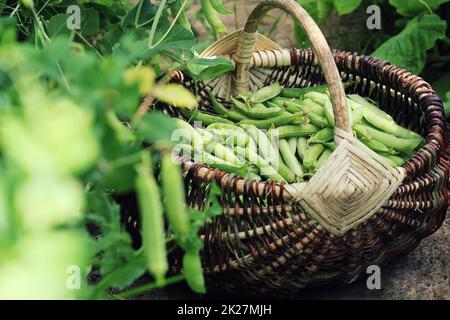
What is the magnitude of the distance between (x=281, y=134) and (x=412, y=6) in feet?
3.24

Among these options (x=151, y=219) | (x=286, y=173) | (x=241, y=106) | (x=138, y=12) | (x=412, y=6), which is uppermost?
(x=412, y=6)

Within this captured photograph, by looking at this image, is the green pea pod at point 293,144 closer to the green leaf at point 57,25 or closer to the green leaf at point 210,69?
the green leaf at point 210,69

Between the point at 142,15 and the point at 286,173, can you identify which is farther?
the point at 142,15

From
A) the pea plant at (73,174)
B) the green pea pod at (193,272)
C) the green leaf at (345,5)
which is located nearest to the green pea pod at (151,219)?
the pea plant at (73,174)

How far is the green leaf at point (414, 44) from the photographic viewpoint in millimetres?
2533

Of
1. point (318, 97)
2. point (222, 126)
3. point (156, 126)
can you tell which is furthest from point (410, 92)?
point (156, 126)

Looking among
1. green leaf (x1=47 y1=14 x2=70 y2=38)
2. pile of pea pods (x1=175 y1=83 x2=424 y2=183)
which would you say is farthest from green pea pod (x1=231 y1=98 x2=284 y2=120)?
green leaf (x1=47 y1=14 x2=70 y2=38)

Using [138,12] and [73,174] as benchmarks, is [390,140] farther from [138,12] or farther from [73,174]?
[73,174]

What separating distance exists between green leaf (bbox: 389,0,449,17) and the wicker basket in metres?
0.87

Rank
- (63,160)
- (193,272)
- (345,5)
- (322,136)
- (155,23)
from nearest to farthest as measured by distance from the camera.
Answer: (63,160), (193,272), (155,23), (322,136), (345,5)

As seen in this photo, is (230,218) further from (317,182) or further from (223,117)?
(223,117)

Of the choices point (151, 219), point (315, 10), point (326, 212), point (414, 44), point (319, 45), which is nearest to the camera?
point (151, 219)

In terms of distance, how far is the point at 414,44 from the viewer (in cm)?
255

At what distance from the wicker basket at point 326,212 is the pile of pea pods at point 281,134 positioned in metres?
0.13
